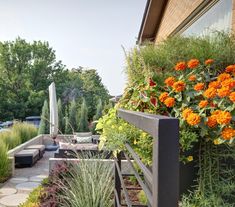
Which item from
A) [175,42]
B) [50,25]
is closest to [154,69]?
[175,42]

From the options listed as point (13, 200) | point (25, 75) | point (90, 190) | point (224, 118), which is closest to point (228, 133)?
point (224, 118)

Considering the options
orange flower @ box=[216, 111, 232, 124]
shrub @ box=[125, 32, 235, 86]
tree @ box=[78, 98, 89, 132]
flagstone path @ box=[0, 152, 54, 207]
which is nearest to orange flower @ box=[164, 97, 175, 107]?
orange flower @ box=[216, 111, 232, 124]

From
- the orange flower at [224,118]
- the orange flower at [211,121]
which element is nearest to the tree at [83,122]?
the orange flower at [211,121]

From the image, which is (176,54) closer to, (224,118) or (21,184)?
(224,118)

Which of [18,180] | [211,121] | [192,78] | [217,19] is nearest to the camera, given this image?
[211,121]

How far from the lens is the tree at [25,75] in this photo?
27547 mm

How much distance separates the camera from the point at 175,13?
6016 millimetres

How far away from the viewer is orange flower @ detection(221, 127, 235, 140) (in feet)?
4.51

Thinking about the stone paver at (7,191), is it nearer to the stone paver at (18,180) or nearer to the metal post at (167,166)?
the stone paver at (18,180)

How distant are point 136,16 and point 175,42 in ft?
19.2

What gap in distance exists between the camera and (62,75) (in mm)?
31797

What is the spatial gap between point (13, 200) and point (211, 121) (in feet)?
16.0

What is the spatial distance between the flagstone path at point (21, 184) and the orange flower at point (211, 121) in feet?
15.0

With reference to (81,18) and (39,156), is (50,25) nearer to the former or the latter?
(81,18)
